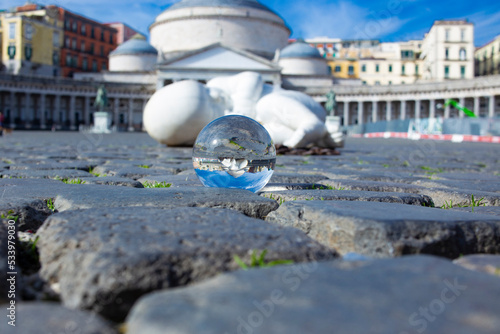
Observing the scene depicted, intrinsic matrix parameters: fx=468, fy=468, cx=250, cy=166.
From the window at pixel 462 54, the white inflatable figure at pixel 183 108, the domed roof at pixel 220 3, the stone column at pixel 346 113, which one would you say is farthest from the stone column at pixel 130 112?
the white inflatable figure at pixel 183 108

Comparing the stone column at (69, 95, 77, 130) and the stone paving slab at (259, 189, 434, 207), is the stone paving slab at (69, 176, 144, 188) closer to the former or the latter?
the stone paving slab at (259, 189, 434, 207)

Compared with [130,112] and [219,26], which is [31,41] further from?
[219,26]

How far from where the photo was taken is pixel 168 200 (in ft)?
6.45

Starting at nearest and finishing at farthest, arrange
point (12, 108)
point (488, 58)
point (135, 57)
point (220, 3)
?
point (12, 108) < point (220, 3) < point (135, 57) < point (488, 58)

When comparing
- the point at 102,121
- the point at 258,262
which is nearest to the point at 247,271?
the point at 258,262

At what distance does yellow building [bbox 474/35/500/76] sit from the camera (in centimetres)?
5365

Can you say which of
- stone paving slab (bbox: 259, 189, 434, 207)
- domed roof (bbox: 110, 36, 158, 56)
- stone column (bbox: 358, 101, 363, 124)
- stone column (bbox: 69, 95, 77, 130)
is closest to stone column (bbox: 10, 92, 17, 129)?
stone column (bbox: 69, 95, 77, 130)

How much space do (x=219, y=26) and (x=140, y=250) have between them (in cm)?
5070

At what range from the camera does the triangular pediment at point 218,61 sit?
145 ft

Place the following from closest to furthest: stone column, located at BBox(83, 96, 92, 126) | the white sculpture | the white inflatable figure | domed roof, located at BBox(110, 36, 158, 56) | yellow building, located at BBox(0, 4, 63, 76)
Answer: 1. the white sculpture
2. the white inflatable figure
3. stone column, located at BBox(83, 96, 92, 126)
4. yellow building, located at BBox(0, 4, 63, 76)
5. domed roof, located at BBox(110, 36, 158, 56)

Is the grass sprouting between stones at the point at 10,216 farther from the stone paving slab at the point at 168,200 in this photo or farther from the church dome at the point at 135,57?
the church dome at the point at 135,57

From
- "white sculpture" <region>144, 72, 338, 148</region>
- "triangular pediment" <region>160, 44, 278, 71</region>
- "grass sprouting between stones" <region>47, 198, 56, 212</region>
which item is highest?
"triangular pediment" <region>160, 44, 278, 71</region>

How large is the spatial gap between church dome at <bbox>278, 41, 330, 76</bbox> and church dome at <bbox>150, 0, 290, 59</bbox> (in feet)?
5.79

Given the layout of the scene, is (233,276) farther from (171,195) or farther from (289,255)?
(171,195)
